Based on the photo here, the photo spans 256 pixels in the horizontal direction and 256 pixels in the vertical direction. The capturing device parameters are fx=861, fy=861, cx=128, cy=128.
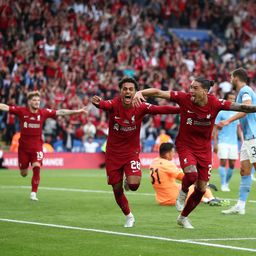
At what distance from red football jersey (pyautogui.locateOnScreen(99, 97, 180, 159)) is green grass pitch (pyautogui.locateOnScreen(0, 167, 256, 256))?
1185 millimetres

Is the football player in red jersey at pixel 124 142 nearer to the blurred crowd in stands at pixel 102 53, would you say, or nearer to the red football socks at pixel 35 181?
the red football socks at pixel 35 181

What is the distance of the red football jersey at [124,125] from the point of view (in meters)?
13.1

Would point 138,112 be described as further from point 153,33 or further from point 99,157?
point 153,33

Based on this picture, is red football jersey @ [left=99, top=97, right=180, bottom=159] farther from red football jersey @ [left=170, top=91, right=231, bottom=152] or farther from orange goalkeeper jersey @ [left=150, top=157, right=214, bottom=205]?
orange goalkeeper jersey @ [left=150, top=157, right=214, bottom=205]

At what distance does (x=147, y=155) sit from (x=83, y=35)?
23.4 feet

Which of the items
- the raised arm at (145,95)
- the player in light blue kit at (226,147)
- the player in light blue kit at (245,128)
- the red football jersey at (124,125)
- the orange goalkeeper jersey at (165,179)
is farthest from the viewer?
the player in light blue kit at (226,147)

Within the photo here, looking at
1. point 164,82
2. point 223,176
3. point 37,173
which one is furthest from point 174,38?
point 37,173

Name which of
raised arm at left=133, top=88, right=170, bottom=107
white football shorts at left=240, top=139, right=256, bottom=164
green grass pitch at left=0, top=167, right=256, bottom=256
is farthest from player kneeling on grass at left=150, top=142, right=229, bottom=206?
raised arm at left=133, top=88, right=170, bottom=107

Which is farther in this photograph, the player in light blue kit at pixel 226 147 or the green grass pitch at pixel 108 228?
the player in light blue kit at pixel 226 147

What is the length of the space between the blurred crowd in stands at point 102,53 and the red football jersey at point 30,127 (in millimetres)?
12866

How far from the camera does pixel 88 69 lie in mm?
36719

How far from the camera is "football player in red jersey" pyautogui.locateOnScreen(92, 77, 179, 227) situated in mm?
13148

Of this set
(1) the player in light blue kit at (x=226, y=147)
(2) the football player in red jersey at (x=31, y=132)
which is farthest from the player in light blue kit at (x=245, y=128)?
(1) the player in light blue kit at (x=226, y=147)

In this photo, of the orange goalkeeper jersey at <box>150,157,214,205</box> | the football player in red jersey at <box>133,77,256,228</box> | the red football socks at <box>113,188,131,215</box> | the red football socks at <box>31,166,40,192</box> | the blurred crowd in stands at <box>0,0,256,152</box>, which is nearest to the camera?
the football player in red jersey at <box>133,77,256,228</box>
